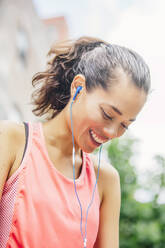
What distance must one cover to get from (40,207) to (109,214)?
0.50 meters

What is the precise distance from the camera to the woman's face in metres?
1.62

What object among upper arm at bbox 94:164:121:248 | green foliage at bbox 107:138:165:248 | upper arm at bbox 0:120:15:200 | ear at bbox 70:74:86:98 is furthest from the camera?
green foliage at bbox 107:138:165:248

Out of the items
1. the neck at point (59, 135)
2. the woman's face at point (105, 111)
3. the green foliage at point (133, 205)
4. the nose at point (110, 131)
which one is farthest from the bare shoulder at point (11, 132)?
the green foliage at point (133, 205)

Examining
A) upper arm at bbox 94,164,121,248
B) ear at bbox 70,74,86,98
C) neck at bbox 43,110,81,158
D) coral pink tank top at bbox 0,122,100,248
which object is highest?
ear at bbox 70,74,86,98

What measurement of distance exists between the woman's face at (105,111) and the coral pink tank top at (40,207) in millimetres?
215

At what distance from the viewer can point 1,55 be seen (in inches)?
437

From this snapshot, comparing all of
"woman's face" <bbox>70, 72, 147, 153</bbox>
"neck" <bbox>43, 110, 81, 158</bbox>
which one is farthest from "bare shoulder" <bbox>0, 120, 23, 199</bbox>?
"woman's face" <bbox>70, 72, 147, 153</bbox>

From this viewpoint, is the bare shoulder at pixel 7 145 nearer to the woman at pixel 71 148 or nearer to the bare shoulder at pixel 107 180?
the woman at pixel 71 148

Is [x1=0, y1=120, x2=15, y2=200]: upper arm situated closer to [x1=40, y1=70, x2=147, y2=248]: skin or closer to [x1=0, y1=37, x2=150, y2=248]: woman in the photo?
[x1=0, y1=37, x2=150, y2=248]: woman

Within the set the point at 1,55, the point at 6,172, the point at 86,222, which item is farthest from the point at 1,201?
the point at 1,55

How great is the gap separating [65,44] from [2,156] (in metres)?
0.74

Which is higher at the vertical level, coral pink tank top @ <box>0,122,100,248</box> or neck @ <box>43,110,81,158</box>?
neck @ <box>43,110,81,158</box>

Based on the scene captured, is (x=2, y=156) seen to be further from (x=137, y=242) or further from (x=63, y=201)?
(x=137, y=242)

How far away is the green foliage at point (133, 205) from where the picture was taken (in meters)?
7.44
